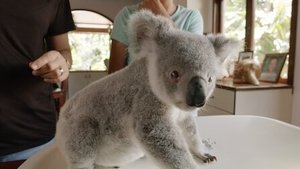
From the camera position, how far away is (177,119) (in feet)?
1.25

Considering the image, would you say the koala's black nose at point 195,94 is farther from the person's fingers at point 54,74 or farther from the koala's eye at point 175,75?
the person's fingers at point 54,74

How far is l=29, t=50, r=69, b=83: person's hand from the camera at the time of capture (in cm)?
52

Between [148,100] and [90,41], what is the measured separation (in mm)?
4709

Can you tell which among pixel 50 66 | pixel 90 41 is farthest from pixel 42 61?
pixel 90 41

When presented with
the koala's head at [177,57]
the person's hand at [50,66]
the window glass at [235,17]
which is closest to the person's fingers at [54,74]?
the person's hand at [50,66]

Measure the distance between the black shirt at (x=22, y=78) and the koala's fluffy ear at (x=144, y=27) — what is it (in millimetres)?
417

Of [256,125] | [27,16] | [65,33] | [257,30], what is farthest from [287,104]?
[27,16]

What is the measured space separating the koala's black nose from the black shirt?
0.50 metres

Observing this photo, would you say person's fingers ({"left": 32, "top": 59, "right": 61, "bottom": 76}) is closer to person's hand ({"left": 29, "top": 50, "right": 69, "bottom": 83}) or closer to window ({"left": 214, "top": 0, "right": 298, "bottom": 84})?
person's hand ({"left": 29, "top": 50, "right": 69, "bottom": 83})

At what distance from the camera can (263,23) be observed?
238cm

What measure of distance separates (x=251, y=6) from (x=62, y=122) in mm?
2331

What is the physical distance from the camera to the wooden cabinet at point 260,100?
6.51 ft

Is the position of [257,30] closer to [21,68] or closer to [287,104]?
[287,104]

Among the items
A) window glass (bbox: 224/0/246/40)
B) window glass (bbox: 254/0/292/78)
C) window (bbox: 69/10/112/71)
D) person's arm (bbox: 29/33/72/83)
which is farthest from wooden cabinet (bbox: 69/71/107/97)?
person's arm (bbox: 29/33/72/83)
